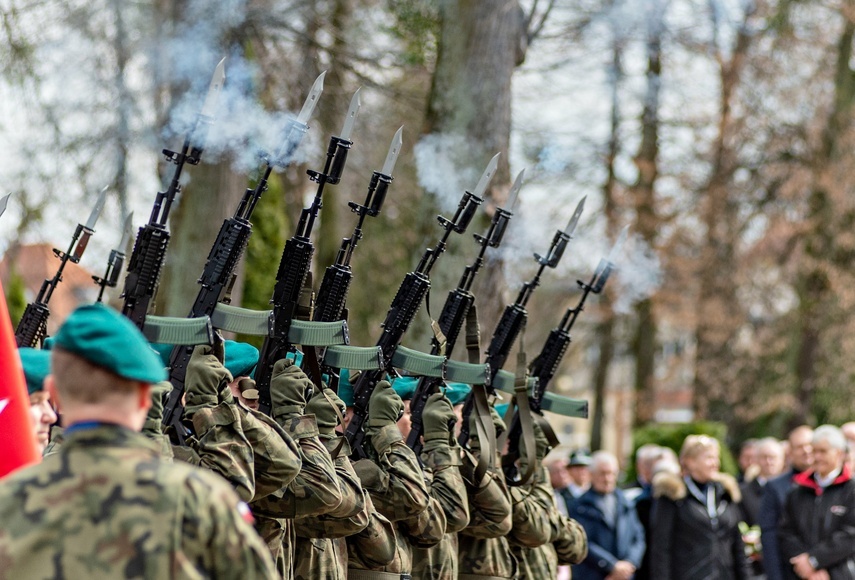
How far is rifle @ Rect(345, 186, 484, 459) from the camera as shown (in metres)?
5.36

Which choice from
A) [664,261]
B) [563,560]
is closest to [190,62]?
[563,560]

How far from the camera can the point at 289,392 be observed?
4.60 m

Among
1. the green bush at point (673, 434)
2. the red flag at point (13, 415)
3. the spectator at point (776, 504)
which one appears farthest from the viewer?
the green bush at point (673, 434)

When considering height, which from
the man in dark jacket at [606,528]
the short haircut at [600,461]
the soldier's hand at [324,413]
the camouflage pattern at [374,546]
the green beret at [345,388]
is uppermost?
the green beret at [345,388]

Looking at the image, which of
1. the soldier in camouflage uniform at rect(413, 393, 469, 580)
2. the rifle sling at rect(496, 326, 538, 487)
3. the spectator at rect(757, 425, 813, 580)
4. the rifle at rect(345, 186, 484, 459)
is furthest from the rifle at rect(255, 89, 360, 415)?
the spectator at rect(757, 425, 813, 580)

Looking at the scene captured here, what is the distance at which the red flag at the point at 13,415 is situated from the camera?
4066mm

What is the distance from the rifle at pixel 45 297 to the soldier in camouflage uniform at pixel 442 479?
170 centimetres

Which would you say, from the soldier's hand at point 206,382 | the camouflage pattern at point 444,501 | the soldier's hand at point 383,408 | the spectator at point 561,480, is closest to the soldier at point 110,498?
the soldier's hand at point 206,382

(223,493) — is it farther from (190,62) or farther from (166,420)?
(190,62)

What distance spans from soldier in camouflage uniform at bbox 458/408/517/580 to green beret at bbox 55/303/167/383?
3.42 meters

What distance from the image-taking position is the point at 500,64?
361 inches

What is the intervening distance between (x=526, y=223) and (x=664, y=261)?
9.44m

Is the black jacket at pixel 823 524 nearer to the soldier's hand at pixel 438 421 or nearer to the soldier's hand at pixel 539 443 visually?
the soldier's hand at pixel 539 443

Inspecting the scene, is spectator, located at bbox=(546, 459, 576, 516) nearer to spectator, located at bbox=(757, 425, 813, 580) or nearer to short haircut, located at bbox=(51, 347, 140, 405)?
spectator, located at bbox=(757, 425, 813, 580)
